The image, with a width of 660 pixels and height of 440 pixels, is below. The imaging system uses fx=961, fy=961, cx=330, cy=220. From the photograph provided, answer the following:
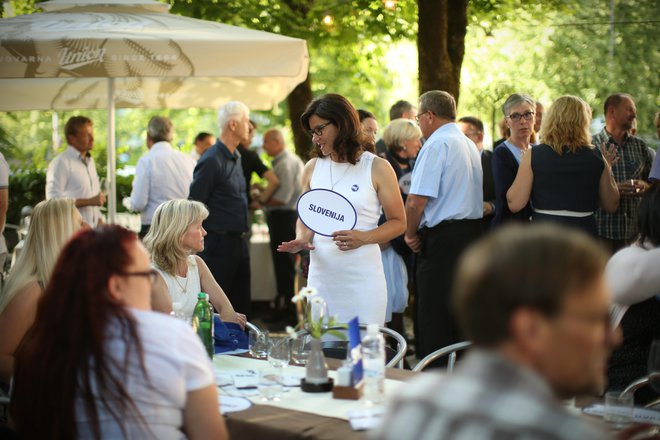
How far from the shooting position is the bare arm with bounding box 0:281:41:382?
3785 mm

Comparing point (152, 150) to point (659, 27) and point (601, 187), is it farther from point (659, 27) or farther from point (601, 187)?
point (659, 27)

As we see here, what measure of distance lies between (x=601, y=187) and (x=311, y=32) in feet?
18.6

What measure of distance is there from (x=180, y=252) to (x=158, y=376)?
2.18 meters

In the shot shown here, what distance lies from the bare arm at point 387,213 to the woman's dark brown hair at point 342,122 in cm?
14

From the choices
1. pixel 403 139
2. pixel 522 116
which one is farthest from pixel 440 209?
pixel 403 139

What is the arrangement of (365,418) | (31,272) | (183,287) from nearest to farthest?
(365,418) → (31,272) → (183,287)

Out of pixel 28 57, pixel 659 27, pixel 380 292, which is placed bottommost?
pixel 380 292

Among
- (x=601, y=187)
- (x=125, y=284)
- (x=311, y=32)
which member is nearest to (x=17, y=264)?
(x=125, y=284)

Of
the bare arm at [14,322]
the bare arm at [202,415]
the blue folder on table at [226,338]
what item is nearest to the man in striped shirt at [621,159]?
the blue folder on table at [226,338]

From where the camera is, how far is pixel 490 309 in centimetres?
168

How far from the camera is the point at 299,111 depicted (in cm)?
1111

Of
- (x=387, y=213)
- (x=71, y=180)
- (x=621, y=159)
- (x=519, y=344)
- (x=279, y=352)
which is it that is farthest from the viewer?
(x=71, y=180)

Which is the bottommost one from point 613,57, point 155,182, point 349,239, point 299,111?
point 349,239

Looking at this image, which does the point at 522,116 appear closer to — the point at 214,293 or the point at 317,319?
the point at 214,293
